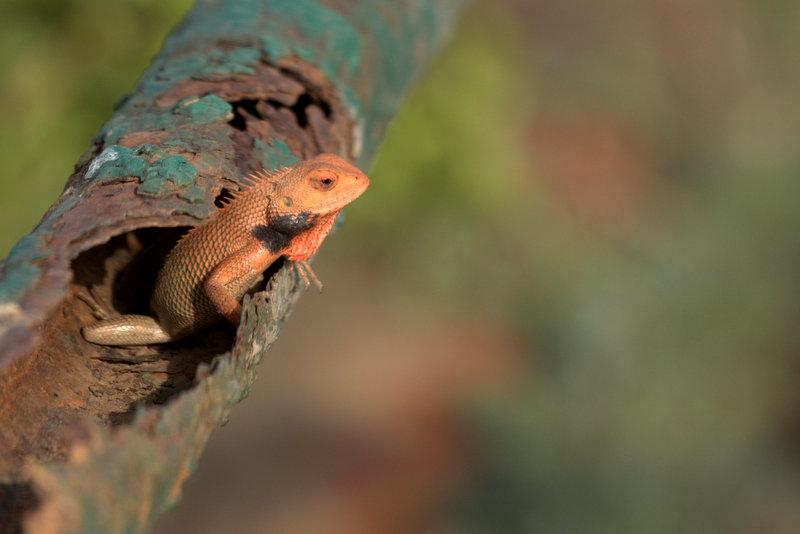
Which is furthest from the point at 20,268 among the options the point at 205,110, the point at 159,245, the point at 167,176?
the point at 159,245

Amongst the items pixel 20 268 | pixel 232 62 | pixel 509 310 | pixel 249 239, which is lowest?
pixel 20 268

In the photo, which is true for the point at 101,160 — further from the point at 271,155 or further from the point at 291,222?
the point at 291,222

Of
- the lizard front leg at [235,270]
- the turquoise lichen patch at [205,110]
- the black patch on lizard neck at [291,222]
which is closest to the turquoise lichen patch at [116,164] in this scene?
the turquoise lichen patch at [205,110]

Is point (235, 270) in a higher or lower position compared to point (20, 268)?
higher

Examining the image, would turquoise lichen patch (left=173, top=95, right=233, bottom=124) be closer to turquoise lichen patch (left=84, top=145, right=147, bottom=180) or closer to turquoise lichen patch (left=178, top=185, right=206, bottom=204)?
turquoise lichen patch (left=84, top=145, right=147, bottom=180)

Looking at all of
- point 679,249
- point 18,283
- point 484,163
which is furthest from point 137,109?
point 679,249

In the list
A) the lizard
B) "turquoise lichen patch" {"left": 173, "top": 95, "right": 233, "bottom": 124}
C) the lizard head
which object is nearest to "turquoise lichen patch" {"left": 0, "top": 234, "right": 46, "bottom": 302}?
"turquoise lichen patch" {"left": 173, "top": 95, "right": 233, "bottom": 124}
